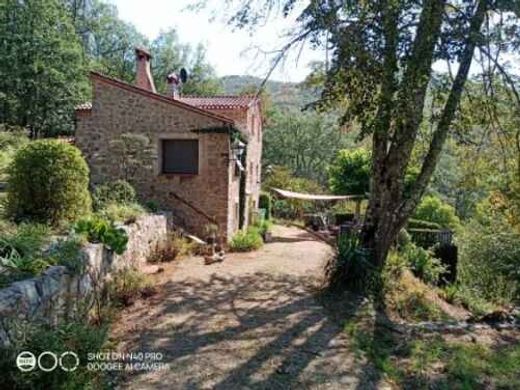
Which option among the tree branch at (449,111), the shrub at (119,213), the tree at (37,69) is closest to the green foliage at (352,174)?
the tree branch at (449,111)

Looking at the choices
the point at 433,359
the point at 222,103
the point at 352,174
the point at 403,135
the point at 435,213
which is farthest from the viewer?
the point at 352,174

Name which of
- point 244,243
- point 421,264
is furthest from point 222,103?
point 421,264

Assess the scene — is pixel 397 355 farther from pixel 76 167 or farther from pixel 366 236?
pixel 76 167

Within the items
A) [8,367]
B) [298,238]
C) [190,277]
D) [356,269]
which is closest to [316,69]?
[356,269]

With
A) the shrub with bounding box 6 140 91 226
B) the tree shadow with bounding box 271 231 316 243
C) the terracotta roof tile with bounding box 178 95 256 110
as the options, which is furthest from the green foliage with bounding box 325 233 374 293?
the terracotta roof tile with bounding box 178 95 256 110

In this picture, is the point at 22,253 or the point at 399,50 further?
the point at 399,50

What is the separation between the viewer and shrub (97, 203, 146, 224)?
815cm

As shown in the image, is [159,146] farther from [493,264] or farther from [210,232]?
[493,264]

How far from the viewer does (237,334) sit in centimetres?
548

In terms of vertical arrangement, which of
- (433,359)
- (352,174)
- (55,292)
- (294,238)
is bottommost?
(294,238)

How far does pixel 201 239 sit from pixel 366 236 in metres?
5.29

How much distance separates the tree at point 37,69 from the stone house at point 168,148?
10.5 m

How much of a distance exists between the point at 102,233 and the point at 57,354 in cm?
316

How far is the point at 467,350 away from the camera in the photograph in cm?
577
